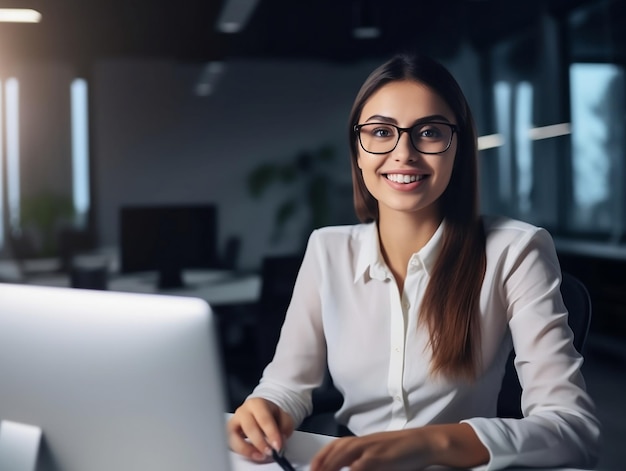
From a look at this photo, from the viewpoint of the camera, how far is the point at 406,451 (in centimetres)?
89

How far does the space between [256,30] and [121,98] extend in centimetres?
69

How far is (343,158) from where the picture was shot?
326 cm

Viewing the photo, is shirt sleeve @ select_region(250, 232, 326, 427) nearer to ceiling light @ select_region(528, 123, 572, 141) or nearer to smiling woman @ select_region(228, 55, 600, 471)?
smiling woman @ select_region(228, 55, 600, 471)

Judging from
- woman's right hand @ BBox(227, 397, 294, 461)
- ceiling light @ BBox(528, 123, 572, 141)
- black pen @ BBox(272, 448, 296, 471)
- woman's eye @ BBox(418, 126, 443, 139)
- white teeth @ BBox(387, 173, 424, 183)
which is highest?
ceiling light @ BBox(528, 123, 572, 141)

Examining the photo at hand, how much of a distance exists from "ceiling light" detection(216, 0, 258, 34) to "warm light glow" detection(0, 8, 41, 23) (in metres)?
0.80

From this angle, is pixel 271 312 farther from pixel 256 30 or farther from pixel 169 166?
pixel 256 30

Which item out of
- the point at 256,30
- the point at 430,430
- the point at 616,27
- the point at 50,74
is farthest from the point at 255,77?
the point at 430,430

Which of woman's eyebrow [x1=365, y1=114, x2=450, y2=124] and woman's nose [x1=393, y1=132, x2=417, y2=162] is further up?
woman's eyebrow [x1=365, y1=114, x2=450, y2=124]

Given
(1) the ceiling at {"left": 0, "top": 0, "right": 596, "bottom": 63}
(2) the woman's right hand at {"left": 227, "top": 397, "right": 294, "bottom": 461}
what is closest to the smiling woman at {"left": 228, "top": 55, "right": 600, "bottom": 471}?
(2) the woman's right hand at {"left": 227, "top": 397, "right": 294, "bottom": 461}

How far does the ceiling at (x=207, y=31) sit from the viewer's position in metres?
3.08

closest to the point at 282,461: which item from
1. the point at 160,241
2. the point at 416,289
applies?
the point at 416,289

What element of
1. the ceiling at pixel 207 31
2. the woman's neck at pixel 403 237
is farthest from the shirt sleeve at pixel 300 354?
the ceiling at pixel 207 31

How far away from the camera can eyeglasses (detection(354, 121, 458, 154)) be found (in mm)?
→ 1312

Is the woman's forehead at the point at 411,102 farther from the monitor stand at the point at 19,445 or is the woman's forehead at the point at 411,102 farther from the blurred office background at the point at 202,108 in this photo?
the blurred office background at the point at 202,108
